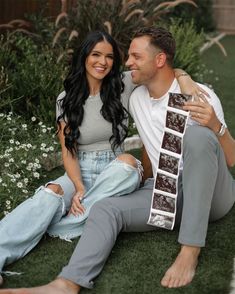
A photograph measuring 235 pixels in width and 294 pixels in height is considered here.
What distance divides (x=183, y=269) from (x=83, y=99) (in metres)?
1.21

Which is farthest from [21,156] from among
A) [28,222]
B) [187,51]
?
[187,51]

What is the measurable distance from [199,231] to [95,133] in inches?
37.1

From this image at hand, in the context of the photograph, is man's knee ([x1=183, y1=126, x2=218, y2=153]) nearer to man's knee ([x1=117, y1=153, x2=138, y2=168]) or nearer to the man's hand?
the man's hand

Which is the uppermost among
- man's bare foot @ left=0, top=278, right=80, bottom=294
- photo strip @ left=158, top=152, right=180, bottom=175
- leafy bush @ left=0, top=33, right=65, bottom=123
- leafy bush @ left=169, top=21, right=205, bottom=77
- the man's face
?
the man's face

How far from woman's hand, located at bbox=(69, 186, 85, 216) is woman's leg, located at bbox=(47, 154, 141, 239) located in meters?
0.02

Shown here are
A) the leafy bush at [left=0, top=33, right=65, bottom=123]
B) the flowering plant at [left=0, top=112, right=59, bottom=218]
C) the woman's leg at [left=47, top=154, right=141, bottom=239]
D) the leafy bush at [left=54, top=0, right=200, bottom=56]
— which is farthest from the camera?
the leafy bush at [left=54, top=0, right=200, bottom=56]

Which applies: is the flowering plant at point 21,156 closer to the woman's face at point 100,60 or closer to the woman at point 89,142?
the woman at point 89,142

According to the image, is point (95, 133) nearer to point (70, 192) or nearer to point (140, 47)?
point (70, 192)

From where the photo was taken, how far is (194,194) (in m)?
2.85

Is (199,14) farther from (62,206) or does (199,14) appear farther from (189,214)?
(189,214)

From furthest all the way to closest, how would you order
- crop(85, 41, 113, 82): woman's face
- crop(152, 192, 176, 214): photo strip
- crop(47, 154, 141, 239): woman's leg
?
crop(85, 41, 113, 82): woman's face < crop(47, 154, 141, 239): woman's leg < crop(152, 192, 176, 214): photo strip

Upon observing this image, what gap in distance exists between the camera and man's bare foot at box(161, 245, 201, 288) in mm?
2832

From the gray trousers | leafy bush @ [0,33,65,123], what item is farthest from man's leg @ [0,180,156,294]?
leafy bush @ [0,33,65,123]

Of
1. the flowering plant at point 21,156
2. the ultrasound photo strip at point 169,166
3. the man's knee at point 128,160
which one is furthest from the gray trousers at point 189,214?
the flowering plant at point 21,156
